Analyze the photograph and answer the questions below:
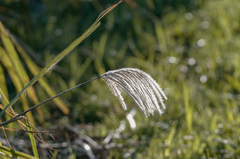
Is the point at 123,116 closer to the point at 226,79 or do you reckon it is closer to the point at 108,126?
the point at 108,126

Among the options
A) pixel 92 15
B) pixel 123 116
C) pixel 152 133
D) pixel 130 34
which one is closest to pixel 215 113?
pixel 152 133

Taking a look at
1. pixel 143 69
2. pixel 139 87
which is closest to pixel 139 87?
pixel 139 87

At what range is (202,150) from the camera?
1.86m

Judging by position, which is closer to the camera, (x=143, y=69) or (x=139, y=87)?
(x=139, y=87)

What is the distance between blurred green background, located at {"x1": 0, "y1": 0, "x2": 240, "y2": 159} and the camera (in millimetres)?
2037

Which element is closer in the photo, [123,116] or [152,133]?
[152,133]

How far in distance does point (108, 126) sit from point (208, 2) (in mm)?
2246

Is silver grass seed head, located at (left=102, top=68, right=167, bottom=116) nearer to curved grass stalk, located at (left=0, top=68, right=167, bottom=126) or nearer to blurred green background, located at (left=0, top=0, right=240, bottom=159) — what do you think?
curved grass stalk, located at (left=0, top=68, right=167, bottom=126)

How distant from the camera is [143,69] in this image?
3.11m

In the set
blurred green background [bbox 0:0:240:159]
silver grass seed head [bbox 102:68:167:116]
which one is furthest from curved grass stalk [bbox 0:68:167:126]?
blurred green background [bbox 0:0:240:159]

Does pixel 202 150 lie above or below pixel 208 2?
below

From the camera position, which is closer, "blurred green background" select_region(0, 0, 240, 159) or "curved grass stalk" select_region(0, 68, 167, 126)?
"curved grass stalk" select_region(0, 68, 167, 126)

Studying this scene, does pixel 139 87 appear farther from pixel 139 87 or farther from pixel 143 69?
pixel 143 69

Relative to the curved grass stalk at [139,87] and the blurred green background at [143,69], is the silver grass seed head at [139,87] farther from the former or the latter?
the blurred green background at [143,69]
